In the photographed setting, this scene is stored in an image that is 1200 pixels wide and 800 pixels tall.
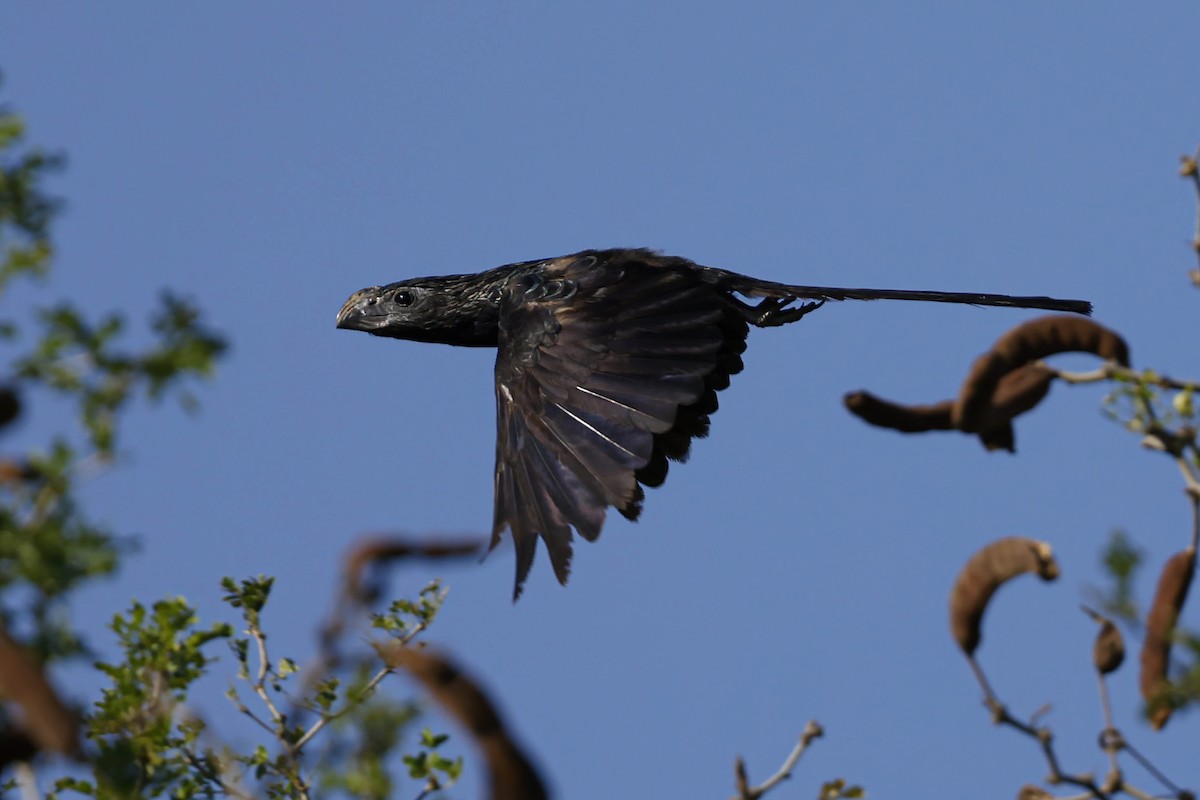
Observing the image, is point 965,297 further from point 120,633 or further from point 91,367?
point 91,367

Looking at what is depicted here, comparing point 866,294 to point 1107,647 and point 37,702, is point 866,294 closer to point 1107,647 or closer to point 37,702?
point 1107,647

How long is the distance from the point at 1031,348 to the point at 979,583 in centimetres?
69

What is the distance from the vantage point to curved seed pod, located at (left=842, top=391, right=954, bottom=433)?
511 cm

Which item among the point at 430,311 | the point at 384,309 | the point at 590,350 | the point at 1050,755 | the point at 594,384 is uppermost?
the point at 384,309

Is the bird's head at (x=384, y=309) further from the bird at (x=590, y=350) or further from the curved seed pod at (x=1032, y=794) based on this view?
the curved seed pod at (x=1032, y=794)

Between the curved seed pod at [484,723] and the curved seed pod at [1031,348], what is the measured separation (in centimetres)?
218

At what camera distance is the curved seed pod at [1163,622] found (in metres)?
4.19

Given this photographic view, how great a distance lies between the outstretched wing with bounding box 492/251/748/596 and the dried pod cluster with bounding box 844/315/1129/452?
1.92 meters

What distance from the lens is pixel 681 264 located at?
8.59m

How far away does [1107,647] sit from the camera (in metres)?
4.54

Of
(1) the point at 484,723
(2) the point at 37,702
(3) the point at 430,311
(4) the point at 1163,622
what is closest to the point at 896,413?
(4) the point at 1163,622

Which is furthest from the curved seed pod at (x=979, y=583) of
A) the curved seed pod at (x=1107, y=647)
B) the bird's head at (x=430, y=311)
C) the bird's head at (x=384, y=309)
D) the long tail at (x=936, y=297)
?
the bird's head at (x=384, y=309)

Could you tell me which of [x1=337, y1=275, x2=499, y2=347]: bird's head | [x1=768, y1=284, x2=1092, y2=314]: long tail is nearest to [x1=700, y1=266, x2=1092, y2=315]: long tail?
[x1=768, y1=284, x2=1092, y2=314]: long tail

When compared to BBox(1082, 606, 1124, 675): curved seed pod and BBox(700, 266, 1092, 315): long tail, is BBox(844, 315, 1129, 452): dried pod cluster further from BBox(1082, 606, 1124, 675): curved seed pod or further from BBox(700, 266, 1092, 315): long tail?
A: BBox(700, 266, 1092, 315): long tail
